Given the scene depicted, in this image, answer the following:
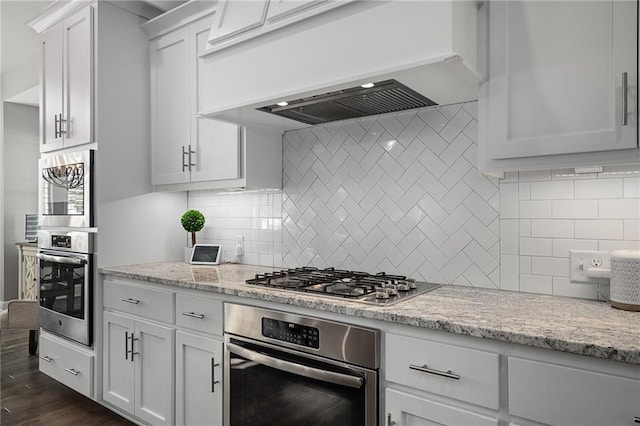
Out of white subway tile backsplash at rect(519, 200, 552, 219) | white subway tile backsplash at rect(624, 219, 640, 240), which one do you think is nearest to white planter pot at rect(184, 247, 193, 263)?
white subway tile backsplash at rect(519, 200, 552, 219)

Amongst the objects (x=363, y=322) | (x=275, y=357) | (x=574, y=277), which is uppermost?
(x=574, y=277)

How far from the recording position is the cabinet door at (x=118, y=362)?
2475mm

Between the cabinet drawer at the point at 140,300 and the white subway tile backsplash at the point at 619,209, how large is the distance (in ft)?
6.55

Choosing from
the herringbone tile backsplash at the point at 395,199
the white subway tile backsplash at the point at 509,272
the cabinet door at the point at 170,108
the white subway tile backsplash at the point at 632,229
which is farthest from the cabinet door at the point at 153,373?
the white subway tile backsplash at the point at 632,229

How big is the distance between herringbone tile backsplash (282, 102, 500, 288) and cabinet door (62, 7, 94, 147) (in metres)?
1.28

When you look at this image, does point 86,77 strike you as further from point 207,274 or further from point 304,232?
point 304,232

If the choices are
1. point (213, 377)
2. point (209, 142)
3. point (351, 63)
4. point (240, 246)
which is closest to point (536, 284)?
point (351, 63)

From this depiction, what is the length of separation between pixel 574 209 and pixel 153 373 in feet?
7.23

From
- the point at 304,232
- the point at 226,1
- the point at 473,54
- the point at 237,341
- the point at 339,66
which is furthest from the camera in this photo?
the point at 304,232

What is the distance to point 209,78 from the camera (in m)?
2.19

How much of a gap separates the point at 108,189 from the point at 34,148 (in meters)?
3.84

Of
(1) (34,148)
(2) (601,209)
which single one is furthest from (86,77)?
(1) (34,148)

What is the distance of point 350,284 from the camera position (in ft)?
6.20

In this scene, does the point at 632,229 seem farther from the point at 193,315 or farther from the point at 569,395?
the point at 193,315
